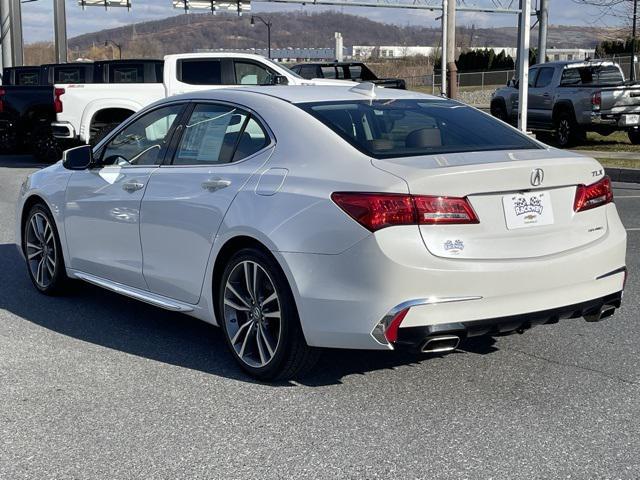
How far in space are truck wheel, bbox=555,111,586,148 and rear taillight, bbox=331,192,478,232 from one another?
55.7 feet

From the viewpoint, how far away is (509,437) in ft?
13.7

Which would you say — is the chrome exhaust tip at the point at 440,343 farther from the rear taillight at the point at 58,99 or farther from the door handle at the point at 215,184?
the rear taillight at the point at 58,99

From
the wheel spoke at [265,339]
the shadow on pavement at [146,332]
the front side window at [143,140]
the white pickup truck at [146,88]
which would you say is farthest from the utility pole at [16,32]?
the wheel spoke at [265,339]

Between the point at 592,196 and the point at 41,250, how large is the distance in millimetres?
4250

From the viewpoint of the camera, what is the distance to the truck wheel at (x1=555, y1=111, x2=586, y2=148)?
2064 cm

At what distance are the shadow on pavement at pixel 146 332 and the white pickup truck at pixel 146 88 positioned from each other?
10.3 m

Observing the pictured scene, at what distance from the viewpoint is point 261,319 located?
16.4 feet

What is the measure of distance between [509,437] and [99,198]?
3.33 meters

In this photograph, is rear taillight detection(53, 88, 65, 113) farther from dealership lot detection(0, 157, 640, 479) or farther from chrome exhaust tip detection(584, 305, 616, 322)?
chrome exhaust tip detection(584, 305, 616, 322)

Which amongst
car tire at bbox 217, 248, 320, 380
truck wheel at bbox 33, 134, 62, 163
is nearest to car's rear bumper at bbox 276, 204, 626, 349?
car tire at bbox 217, 248, 320, 380

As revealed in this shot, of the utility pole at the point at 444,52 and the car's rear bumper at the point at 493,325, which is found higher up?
the utility pole at the point at 444,52

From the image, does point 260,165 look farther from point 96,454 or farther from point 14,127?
point 14,127

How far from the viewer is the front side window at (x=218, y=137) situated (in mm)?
5258

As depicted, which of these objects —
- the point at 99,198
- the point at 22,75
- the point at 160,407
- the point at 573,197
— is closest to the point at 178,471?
the point at 160,407
